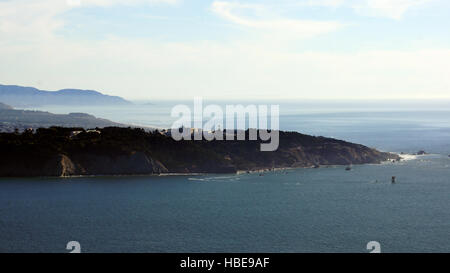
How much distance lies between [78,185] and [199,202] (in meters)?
20.9

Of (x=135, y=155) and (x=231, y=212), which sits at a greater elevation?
(x=135, y=155)

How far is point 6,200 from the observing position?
6688 centimetres

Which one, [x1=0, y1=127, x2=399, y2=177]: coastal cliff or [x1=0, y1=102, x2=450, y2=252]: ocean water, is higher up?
[x1=0, y1=127, x2=399, y2=177]: coastal cliff

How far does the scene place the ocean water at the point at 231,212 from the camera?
1836 inches

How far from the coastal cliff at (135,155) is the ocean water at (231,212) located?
4.51 metres

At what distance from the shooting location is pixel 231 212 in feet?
199

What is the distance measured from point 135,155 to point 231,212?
3631 centimetres

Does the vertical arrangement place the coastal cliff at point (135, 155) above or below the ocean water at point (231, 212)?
above

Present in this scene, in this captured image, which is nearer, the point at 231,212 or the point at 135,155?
Answer: the point at 231,212

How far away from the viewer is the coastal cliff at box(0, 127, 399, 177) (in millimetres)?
89438

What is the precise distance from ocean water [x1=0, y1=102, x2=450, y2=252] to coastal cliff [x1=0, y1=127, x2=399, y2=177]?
4513mm

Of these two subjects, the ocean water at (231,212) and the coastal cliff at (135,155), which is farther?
the coastal cliff at (135,155)

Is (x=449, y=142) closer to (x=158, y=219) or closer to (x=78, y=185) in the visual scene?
(x=78, y=185)
